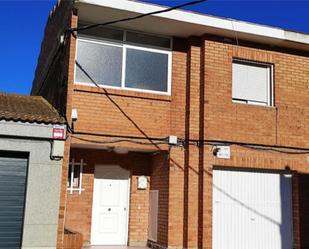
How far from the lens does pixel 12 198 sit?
9.95 m

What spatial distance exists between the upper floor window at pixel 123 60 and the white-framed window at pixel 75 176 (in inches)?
94.1

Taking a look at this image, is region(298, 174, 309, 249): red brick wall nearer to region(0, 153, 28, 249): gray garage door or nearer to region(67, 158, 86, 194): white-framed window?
region(67, 158, 86, 194): white-framed window

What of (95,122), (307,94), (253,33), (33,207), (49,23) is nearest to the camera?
(33,207)

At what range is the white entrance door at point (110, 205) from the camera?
478 inches

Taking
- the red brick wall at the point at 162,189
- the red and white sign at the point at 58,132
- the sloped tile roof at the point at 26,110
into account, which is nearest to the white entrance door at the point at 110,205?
the red brick wall at the point at 162,189

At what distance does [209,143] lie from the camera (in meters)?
11.1

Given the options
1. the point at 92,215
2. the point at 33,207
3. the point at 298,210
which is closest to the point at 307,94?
the point at 298,210

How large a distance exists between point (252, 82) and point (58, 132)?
5348 mm

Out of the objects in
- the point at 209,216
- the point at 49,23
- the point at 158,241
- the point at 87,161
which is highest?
the point at 49,23

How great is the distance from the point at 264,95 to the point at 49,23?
26.7 feet

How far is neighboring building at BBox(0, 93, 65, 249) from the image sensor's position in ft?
31.9

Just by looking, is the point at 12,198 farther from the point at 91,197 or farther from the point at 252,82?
the point at 252,82

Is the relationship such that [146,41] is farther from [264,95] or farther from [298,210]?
[298,210]

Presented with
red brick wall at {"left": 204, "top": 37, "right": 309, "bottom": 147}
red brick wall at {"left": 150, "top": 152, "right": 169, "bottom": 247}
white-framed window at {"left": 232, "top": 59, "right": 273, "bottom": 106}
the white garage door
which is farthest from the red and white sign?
white-framed window at {"left": 232, "top": 59, "right": 273, "bottom": 106}
